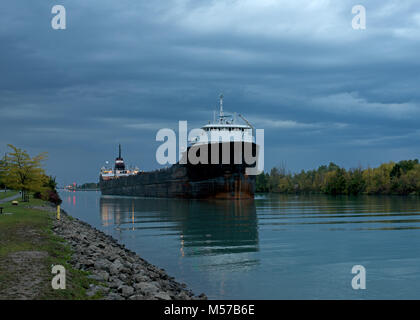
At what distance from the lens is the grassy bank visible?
376 inches

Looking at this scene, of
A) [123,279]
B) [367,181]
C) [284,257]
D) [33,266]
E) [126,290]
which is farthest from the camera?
[367,181]

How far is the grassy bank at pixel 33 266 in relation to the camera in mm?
9562

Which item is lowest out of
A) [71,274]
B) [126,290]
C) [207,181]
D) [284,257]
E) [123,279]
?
[284,257]

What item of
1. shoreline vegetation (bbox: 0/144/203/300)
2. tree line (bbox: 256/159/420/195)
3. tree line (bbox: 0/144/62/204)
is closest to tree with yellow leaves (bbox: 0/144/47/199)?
tree line (bbox: 0/144/62/204)

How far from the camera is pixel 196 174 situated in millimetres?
68562

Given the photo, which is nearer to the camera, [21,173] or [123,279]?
[123,279]

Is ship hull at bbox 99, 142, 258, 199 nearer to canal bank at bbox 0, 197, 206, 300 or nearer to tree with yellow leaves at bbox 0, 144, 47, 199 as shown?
tree with yellow leaves at bbox 0, 144, 47, 199

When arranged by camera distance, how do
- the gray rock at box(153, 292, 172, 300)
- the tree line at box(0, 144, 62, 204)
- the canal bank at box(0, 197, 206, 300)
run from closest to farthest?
the canal bank at box(0, 197, 206, 300) < the gray rock at box(153, 292, 172, 300) < the tree line at box(0, 144, 62, 204)

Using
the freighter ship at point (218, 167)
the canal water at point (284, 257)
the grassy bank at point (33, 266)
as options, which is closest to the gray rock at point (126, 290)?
the grassy bank at point (33, 266)

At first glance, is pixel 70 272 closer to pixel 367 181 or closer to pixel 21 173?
pixel 21 173

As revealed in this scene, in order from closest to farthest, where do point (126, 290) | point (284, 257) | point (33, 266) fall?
1. point (126, 290)
2. point (33, 266)
3. point (284, 257)

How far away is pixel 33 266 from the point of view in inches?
468

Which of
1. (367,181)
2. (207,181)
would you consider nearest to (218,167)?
(207,181)
